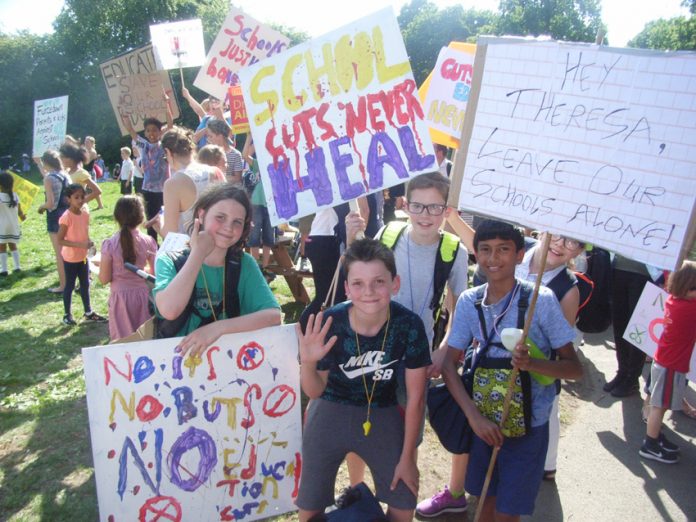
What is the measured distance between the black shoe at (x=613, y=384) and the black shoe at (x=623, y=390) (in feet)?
0.11

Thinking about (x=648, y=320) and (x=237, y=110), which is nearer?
(x=648, y=320)

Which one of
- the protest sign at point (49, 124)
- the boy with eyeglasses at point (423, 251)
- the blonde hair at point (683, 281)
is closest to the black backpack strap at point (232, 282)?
the boy with eyeglasses at point (423, 251)

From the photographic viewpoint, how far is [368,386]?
88.0 inches

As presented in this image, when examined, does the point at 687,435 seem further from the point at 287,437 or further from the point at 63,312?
the point at 63,312

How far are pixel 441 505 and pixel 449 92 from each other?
3088mm

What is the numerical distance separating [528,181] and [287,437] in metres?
1.75

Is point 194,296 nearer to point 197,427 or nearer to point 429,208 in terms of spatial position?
point 197,427

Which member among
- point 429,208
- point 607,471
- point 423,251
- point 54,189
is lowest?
point 607,471

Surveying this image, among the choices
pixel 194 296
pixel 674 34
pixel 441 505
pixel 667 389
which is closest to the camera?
pixel 194 296

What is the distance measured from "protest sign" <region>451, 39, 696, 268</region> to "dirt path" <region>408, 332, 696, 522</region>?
1.95 meters

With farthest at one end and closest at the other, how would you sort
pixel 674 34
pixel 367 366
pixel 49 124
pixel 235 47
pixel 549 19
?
pixel 549 19 → pixel 674 34 → pixel 49 124 → pixel 235 47 → pixel 367 366

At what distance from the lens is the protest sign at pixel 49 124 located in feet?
25.8

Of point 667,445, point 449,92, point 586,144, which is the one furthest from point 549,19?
point 586,144

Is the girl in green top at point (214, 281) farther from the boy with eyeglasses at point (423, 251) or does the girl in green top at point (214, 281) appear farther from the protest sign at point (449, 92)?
the protest sign at point (449, 92)
